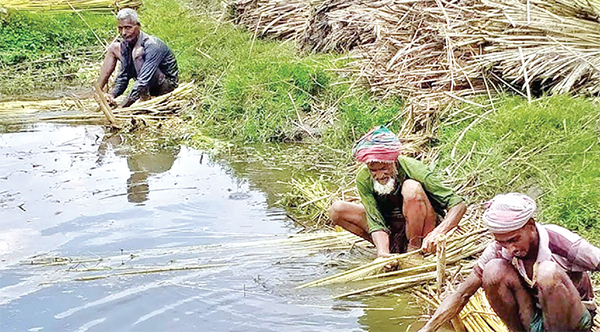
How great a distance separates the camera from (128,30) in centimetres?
993

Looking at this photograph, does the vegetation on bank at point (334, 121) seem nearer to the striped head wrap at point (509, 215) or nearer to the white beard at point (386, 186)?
the white beard at point (386, 186)

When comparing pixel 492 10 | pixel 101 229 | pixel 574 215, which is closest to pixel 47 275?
pixel 101 229

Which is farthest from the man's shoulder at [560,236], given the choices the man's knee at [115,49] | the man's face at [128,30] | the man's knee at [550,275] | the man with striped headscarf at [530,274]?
the man's knee at [115,49]

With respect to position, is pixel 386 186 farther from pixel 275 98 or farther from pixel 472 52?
pixel 275 98

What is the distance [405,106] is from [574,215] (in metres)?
3.00

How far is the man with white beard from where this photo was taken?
16.3 feet

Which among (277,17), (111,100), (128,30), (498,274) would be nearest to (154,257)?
(498,274)

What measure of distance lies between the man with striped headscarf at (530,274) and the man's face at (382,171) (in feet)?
4.31

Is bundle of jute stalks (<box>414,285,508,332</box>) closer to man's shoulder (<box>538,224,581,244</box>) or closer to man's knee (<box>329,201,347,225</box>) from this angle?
man's shoulder (<box>538,224,581,244</box>)

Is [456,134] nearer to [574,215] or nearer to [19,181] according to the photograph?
[574,215]

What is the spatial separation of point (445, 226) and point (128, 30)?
19.9ft

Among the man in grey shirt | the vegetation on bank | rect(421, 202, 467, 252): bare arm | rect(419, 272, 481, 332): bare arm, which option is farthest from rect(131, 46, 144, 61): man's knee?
rect(419, 272, 481, 332): bare arm

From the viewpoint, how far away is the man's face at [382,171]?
5016 mm

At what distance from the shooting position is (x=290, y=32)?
43.3 ft
